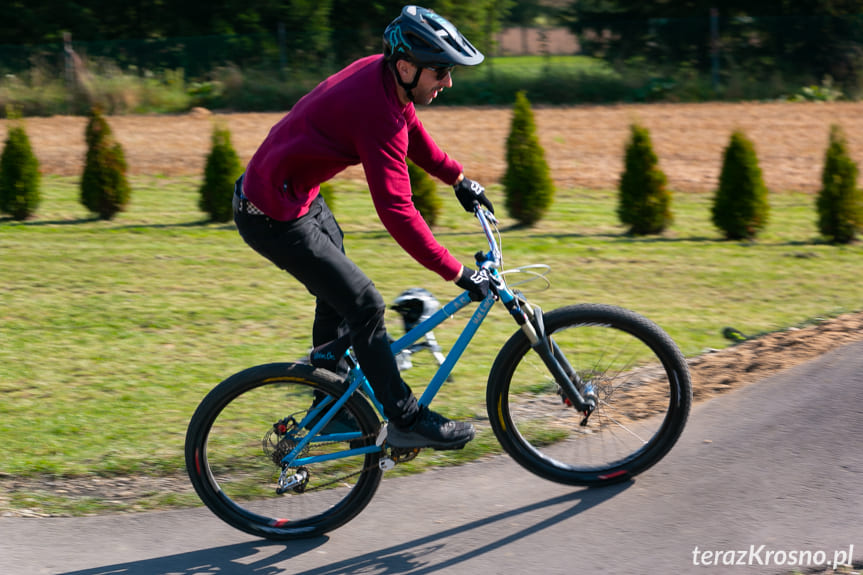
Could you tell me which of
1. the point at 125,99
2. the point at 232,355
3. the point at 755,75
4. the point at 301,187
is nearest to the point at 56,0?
the point at 125,99

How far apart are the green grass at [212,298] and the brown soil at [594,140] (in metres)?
1.65

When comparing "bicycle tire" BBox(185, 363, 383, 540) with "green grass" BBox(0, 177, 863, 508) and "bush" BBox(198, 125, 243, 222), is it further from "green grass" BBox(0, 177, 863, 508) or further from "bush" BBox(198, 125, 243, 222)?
"bush" BBox(198, 125, 243, 222)

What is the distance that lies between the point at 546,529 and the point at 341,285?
1367 mm

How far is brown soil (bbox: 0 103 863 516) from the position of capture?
1606cm

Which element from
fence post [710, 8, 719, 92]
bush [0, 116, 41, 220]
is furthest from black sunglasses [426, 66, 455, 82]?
fence post [710, 8, 719, 92]

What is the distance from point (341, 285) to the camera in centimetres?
391

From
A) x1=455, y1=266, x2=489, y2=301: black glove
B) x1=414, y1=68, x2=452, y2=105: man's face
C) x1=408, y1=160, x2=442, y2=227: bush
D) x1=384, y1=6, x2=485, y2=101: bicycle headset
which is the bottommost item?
x1=408, y1=160, x2=442, y2=227: bush

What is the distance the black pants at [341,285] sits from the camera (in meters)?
3.92

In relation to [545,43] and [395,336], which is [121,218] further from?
[545,43]

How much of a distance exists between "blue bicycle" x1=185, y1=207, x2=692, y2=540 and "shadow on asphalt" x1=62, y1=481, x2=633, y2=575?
117mm

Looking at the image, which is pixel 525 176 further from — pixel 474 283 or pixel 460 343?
pixel 474 283

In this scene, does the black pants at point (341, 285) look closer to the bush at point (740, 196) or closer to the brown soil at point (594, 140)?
the brown soil at point (594, 140)

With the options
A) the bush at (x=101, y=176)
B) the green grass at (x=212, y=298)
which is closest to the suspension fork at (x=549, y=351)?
the green grass at (x=212, y=298)

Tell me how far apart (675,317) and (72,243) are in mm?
6837
